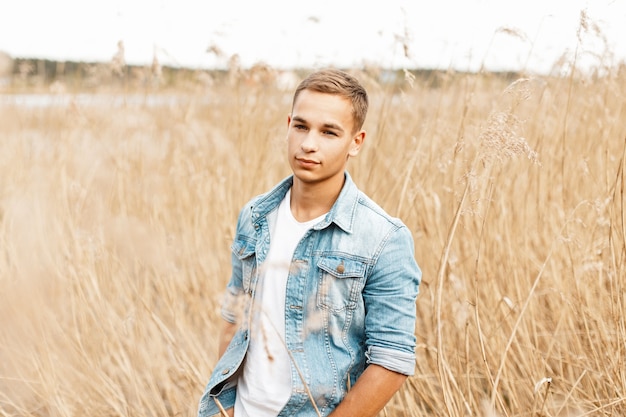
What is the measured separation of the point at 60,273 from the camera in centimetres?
212

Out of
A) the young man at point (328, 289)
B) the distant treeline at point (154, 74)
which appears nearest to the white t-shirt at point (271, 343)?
the young man at point (328, 289)

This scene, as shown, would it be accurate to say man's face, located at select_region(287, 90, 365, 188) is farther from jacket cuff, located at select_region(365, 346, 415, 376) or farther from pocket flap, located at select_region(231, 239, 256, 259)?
jacket cuff, located at select_region(365, 346, 415, 376)

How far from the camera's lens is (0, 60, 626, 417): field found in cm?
171

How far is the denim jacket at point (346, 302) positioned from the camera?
1.17m

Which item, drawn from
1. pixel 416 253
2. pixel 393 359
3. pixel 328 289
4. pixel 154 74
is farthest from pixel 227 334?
pixel 154 74

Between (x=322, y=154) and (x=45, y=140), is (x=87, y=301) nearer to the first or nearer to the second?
(x=322, y=154)

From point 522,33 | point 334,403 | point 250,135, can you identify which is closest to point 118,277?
point 250,135

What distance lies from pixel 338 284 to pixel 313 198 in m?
0.18

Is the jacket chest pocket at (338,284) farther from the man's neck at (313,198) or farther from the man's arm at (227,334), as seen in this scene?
the man's arm at (227,334)

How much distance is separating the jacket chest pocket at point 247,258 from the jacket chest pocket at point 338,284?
0.19 meters

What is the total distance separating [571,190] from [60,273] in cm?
180

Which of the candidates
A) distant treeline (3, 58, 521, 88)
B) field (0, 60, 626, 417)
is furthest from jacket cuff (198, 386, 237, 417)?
distant treeline (3, 58, 521, 88)

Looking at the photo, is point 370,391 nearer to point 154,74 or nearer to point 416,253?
point 416,253

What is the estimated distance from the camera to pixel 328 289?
122cm
